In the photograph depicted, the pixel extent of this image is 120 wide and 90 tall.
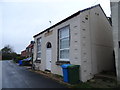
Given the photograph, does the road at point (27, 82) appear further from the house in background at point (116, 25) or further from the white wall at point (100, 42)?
the house in background at point (116, 25)

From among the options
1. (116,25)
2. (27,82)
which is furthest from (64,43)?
(116,25)

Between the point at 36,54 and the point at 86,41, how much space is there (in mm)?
8817

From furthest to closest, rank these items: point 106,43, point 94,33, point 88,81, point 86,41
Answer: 1. point 106,43
2. point 94,33
3. point 86,41
4. point 88,81

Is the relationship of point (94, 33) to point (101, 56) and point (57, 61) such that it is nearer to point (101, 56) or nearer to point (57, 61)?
point (101, 56)

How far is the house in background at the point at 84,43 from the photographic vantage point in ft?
23.1

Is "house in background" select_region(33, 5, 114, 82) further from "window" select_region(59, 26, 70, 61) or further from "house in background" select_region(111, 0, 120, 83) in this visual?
"house in background" select_region(111, 0, 120, 83)

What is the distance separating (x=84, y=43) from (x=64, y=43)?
2243 millimetres

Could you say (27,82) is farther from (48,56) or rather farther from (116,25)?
(116,25)

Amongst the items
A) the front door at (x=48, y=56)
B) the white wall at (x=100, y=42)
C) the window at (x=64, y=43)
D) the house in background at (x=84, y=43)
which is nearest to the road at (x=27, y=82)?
the house in background at (x=84, y=43)

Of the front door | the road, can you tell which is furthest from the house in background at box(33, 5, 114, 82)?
the road

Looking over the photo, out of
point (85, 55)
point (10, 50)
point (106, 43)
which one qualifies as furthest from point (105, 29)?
point (10, 50)

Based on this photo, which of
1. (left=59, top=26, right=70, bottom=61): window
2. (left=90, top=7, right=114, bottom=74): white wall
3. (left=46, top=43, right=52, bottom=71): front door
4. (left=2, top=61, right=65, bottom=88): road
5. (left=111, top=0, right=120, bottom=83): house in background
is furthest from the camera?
(left=46, top=43, right=52, bottom=71): front door

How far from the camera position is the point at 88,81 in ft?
22.1

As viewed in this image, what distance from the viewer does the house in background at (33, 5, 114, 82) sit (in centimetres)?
705
